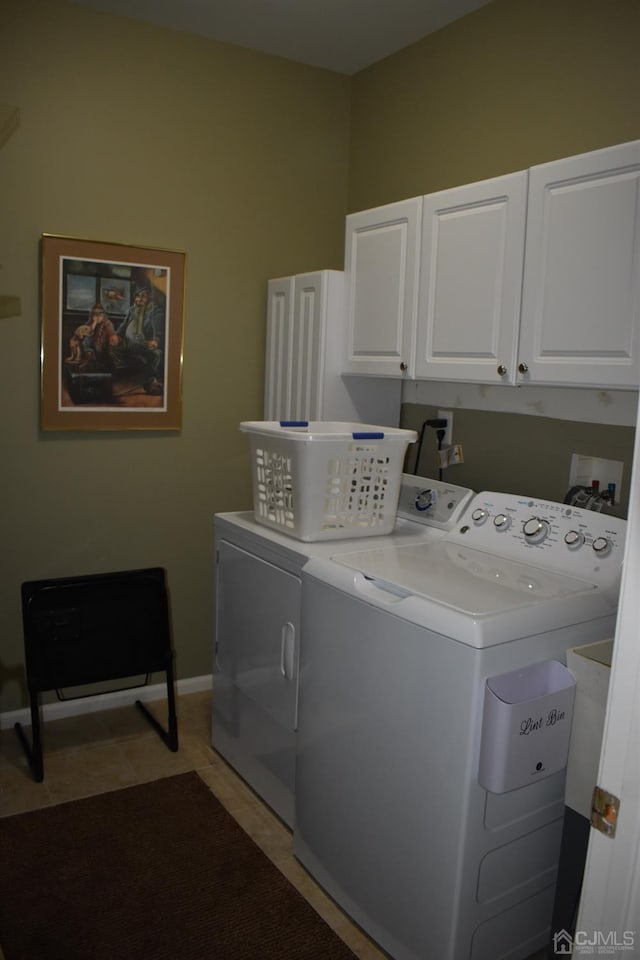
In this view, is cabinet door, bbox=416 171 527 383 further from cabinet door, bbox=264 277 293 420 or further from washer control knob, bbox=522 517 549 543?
cabinet door, bbox=264 277 293 420

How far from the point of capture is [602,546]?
2.04 m

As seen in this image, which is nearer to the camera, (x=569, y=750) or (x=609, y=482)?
(x=569, y=750)

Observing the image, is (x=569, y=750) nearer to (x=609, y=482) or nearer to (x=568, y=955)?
(x=568, y=955)

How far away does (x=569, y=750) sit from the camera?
69.8 inches

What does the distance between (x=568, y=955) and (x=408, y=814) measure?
49cm

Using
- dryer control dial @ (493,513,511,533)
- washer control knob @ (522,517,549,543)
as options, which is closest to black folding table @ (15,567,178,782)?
dryer control dial @ (493,513,511,533)

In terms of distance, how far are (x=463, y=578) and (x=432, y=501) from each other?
2.19 feet

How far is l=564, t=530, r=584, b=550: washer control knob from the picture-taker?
2096 millimetres

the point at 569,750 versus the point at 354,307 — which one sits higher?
the point at 354,307

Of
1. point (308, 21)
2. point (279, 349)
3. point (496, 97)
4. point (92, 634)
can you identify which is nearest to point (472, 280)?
point (496, 97)

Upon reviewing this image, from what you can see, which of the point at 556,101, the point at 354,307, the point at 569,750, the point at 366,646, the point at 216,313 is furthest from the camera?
the point at 216,313

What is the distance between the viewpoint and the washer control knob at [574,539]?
2.10 meters

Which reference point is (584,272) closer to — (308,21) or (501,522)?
(501,522)

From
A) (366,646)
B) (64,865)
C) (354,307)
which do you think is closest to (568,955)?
Result: (366,646)
